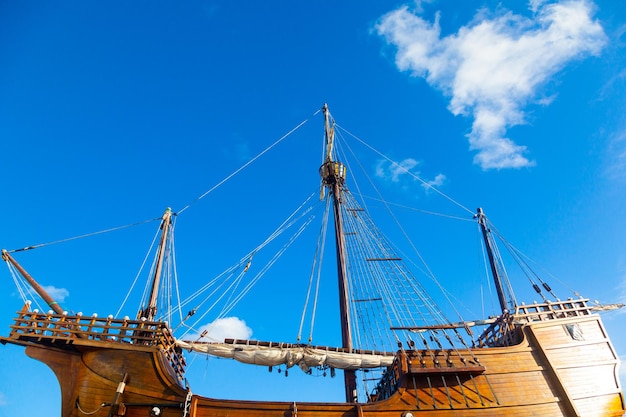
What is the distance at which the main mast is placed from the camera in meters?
15.1

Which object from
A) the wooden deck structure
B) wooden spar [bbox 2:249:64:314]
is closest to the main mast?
the wooden deck structure

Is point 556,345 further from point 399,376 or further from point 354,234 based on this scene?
point 354,234

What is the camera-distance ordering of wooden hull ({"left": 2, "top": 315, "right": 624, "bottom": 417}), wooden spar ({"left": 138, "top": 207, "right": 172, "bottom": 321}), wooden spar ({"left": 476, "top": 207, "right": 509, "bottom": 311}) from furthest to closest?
1. wooden spar ({"left": 476, "top": 207, "right": 509, "bottom": 311})
2. wooden spar ({"left": 138, "top": 207, "right": 172, "bottom": 321})
3. wooden hull ({"left": 2, "top": 315, "right": 624, "bottom": 417})

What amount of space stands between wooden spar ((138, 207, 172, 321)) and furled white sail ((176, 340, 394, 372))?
246 cm

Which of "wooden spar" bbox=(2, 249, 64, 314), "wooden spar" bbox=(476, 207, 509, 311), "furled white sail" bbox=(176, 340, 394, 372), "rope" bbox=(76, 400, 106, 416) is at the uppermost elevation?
"wooden spar" bbox=(476, 207, 509, 311)

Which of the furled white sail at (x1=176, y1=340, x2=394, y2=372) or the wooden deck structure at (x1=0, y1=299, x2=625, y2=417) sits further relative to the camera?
the furled white sail at (x1=176, y1=340, x2=394, y2=372)

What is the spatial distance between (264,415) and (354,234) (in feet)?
39.5

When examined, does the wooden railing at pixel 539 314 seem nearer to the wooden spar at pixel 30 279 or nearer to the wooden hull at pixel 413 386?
the wooden hull at pixel 413 386

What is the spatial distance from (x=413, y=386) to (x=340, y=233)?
9704mm

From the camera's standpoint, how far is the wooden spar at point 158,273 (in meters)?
15.7

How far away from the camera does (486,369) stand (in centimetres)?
1191

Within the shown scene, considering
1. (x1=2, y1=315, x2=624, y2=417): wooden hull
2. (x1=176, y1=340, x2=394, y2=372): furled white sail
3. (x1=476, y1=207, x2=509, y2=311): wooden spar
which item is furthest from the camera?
(x1=476, y1=207, x2=509, y2=311): wooden spar

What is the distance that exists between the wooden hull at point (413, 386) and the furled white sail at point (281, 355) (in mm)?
2081

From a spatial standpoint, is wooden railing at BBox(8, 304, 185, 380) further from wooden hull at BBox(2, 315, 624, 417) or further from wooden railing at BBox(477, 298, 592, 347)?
wooden railing at BBox(477, 298, 592, 347)
